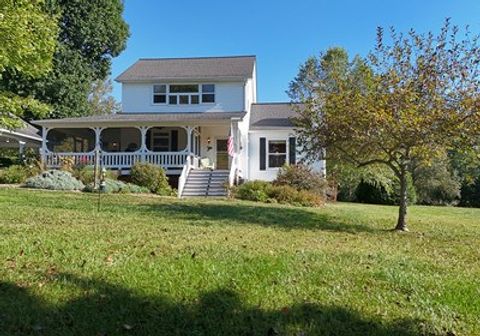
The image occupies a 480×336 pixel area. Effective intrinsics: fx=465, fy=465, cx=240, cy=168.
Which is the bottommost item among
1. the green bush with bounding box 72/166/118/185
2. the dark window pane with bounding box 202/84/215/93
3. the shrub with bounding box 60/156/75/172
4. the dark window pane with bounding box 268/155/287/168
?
the green bush with bounding box 72/166/118/185

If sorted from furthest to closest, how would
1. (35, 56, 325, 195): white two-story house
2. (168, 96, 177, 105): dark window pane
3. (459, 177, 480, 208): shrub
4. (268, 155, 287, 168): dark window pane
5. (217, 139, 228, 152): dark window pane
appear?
(459, 177, 480, 208): shrub < (217, 139, 228, 152): dark window pane < (168, 96, 177, 105): dark window pane < (268, 155, 287, 168): dark window pane < (35, 56, 325, 195): white two-story house

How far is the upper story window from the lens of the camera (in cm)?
2597

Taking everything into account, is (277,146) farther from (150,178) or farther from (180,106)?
(150,178)

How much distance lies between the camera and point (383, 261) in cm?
649

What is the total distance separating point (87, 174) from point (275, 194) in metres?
8.02

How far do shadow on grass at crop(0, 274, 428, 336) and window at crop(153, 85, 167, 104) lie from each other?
22221 mm

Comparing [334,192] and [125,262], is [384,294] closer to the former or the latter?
[125,262]

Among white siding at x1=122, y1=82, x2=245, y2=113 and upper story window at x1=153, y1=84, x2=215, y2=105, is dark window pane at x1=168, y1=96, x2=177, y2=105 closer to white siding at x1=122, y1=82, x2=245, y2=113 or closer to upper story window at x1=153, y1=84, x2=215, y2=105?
upper story window at x1=153, y1=84, x2=215, y2=105

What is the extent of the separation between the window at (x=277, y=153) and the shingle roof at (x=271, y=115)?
0.93m

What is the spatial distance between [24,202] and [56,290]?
8806 mm

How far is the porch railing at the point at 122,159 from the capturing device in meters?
22.1

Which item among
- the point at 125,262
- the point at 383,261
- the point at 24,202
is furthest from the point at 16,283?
the point at 24,202

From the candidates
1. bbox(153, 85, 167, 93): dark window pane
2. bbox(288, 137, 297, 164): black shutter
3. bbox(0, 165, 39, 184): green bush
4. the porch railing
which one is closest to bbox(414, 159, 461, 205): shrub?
bbox(288, 137, 297, 164): black shutter

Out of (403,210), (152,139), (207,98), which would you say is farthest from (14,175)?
(403,210)
